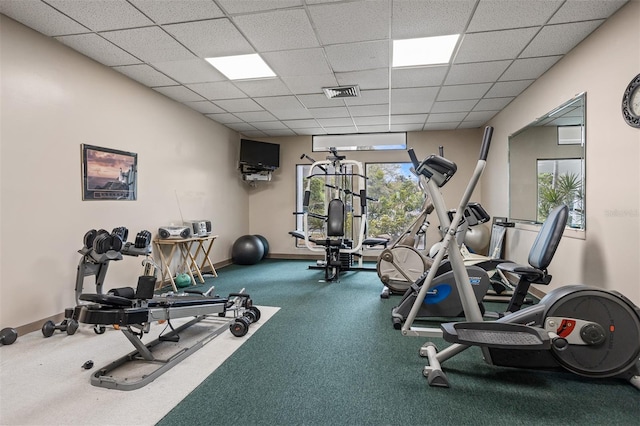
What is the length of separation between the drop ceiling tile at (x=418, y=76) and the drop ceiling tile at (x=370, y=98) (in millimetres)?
275

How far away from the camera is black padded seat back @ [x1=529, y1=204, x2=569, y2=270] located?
2.40 metres

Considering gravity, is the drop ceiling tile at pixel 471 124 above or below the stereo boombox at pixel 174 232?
above

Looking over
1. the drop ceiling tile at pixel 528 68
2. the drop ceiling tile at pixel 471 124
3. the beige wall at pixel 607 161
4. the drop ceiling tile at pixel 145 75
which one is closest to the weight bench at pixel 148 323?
the drop ceiling tile at pixel 145 75

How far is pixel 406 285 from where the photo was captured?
3953mm

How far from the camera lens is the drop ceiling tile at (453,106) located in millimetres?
4727

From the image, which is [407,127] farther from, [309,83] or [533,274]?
[533,274]

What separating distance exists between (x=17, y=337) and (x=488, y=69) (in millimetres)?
5336

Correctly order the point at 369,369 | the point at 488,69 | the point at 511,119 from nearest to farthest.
Result: the point at 369,369 → the point at 488,69 → the point at 511,119

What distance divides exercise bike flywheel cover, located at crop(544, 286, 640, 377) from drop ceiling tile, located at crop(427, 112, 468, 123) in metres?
4.11

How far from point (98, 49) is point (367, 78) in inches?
115

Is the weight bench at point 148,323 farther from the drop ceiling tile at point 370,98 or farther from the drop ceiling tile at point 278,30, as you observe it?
the drop ceiling tile at point 370,98

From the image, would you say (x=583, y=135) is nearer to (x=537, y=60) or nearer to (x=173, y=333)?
(x=537, y=60)

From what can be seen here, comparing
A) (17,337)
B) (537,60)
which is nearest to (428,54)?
(537,60)

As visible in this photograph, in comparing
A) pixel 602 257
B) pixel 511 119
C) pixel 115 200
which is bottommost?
pixel 602 257
